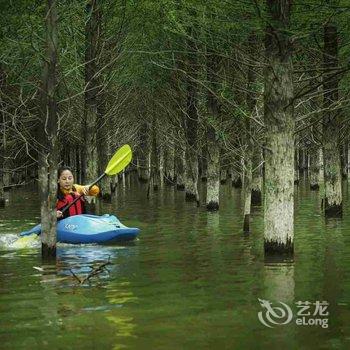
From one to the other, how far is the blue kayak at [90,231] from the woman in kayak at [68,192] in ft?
0.97

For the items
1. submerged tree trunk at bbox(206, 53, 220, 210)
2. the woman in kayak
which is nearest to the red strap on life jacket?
the woman in kayak

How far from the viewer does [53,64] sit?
34.1 ft

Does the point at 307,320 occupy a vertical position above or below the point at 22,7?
below

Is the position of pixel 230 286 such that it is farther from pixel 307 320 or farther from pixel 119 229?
pixel 119 229

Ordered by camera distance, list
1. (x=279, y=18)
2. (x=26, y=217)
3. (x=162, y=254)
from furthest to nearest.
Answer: (x=26, y=217), (x=162, y=254), (x=279, y=18)

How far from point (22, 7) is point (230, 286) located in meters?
6.78

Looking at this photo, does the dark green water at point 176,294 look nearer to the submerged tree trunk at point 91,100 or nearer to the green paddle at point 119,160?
the green paddle at point 119,160

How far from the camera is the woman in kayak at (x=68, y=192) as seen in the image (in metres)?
14.0

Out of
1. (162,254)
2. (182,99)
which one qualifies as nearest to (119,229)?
(162,254)

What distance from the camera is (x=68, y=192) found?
1423 centimetres

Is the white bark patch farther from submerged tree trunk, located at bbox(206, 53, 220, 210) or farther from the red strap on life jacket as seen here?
submerged tree trunk, located at bbox(206, 53, 220, 210)

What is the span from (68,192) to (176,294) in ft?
21.0

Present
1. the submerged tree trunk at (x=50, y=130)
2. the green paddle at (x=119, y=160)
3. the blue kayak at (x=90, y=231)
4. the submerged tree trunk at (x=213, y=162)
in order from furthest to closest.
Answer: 1. the submerged tree trunk at (x=213, y=162)
2. the green paddle at (x=119, y=160)
3. the blue kayak at (x=90, y=231)
4. the submerged tree trunk at (x=50, y=130)

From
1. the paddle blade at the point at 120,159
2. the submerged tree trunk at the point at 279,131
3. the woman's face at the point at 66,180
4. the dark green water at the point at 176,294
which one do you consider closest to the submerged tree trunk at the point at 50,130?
the dark green water at the point at 176,294
